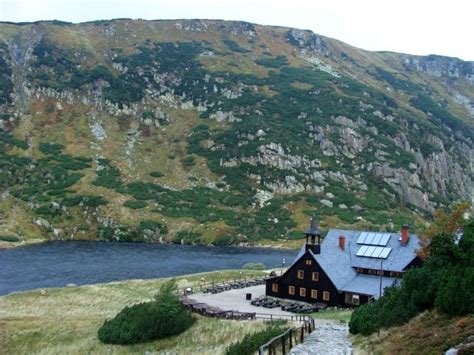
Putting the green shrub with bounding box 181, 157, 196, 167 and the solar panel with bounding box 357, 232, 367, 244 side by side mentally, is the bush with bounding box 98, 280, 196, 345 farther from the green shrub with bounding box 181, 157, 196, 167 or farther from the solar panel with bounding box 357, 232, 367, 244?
the green shrub with bounding box 181, 157, 196, 167

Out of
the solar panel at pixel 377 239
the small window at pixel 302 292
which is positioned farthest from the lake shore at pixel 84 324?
the solar panel at pixel 377 239

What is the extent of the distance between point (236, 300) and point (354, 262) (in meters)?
13.6

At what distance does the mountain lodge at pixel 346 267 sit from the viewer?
5316 cm

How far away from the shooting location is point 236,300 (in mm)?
55812

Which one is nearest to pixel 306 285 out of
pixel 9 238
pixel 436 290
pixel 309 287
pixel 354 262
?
pixel 309 287

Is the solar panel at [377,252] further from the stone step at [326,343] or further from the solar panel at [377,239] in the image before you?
the stone step at [326,343]

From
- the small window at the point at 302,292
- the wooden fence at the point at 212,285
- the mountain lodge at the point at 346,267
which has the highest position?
the mountain lodge at the point at 346,267

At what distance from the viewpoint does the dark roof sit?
174ft

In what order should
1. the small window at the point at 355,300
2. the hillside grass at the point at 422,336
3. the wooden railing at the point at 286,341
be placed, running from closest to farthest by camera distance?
the hillside grass at the point at 422,336, the wooden railing at the point at 286,341, the small window at the point at 355,300

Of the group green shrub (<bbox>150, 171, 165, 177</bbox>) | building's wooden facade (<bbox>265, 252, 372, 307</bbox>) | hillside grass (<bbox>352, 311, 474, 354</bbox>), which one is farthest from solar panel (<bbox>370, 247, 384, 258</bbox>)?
green shrub (<bbox>150, 171, 165, 177</bbox>)

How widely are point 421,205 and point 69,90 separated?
425ft

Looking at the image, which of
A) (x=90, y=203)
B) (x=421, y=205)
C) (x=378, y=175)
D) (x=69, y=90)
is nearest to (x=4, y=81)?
(x=69, y=90)

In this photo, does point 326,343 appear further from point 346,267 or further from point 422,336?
point 346,267

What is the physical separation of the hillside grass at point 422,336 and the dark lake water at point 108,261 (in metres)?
59.3
